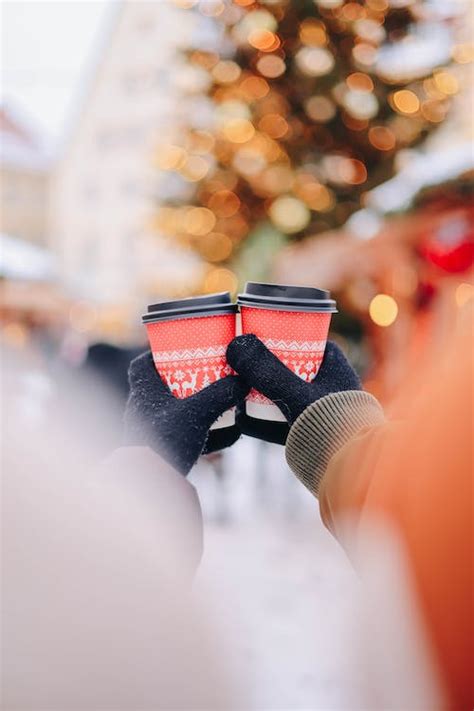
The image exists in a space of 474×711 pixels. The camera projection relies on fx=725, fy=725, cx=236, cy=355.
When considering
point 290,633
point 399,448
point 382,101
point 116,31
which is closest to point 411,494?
point 399,448

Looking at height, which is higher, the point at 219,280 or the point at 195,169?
the point at 195,169

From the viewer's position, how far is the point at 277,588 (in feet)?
14.1

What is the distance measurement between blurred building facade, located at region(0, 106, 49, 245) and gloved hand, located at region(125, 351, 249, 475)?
56.6ft

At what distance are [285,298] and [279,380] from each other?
17cm

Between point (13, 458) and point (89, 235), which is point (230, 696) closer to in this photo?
point (13, 458)

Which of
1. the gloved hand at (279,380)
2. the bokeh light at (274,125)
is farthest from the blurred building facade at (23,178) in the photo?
the gloved hand at (279,380)

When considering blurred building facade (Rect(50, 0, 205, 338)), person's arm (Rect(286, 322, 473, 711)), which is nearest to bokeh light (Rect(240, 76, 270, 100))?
person's arm (Rect(286, 322, 473, 711))

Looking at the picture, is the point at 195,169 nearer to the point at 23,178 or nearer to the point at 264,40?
the point at 264,40

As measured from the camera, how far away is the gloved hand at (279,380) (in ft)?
3.81

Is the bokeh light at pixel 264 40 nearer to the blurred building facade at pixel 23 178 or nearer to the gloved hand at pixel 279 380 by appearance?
the gloved hand at pixel 279 380

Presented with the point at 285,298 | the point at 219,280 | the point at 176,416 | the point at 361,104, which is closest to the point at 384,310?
the point at 361,104

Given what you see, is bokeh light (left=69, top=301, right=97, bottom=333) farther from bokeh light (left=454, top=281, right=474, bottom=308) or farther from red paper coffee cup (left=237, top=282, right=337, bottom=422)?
red paper coffee cup (left=237, top=282, right=337, bottom=422)

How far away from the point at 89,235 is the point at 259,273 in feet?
43.9

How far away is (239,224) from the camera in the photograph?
7.66m
